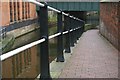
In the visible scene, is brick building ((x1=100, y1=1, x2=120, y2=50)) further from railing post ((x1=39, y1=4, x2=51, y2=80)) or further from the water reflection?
railing post ((x1=39, y1=4, x2=51, y2=80))

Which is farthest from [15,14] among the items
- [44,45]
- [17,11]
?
[44,45]

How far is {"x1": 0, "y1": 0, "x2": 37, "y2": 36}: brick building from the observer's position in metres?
32.4

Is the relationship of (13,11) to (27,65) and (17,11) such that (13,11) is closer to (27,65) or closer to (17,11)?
(17,11)

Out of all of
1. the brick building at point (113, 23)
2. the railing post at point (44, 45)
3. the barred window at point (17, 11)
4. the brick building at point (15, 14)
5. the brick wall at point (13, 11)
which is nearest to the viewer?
the railing post at point (44, 45)

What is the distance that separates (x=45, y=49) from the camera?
4391mm

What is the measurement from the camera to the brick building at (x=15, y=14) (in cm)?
3244

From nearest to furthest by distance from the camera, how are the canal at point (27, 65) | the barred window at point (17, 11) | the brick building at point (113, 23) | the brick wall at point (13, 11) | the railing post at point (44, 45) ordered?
the railing post at point (44, 45) < the brick building at point (113, 23) < the canal at point (27, 65) < the brick wall at point (13, 11) < the barred window at point (17, 11)

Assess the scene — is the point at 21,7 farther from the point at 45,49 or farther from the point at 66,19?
the point at 45,49

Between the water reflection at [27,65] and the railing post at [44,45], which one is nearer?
the railing post at [44,45]

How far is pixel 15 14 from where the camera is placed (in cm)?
3828

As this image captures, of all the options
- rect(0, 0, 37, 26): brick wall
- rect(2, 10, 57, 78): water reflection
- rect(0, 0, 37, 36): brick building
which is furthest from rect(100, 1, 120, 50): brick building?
rect(0, 0, 37, 36): brick building

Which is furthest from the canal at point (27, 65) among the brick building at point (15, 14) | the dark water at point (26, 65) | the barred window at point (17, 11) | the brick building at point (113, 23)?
the barred window at point (17, 11)

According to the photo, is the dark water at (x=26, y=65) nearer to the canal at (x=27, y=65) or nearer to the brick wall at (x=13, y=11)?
the canal at (x=27, y=65)

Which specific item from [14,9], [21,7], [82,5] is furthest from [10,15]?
[82,5]
